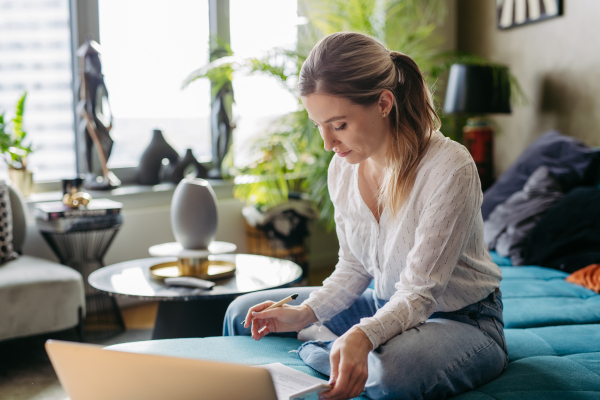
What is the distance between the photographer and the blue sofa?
3.35 ft

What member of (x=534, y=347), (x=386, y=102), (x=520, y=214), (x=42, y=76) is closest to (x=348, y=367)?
(x=386, y=102)

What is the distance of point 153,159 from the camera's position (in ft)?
10.5

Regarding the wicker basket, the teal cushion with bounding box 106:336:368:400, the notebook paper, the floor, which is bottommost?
the floor

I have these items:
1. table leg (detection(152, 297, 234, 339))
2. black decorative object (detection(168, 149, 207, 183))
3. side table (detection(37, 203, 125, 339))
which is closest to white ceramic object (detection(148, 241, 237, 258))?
table leg (detection(152, 297, 234, 339))

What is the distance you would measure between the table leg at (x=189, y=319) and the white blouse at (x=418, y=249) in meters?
0.54

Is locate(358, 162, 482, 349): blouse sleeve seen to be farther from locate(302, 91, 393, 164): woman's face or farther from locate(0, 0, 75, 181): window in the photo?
locate(0, 0, 75, 181): window

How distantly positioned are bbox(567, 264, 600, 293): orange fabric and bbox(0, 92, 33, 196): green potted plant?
2.40 metres

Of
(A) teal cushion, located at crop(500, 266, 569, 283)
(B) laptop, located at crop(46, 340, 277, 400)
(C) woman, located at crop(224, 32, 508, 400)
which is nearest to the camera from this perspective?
(B) laptop, located at crop(46, 340, 277, 400)

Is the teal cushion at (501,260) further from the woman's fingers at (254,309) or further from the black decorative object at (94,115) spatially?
the black decorative object at (94,115)

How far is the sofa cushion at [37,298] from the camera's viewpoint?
6.57 feet

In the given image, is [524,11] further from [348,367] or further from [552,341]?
[348,367]

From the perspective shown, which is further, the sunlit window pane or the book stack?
the sunlit window pane

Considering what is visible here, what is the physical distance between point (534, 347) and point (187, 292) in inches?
35.2

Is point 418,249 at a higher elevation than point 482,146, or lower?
lower
